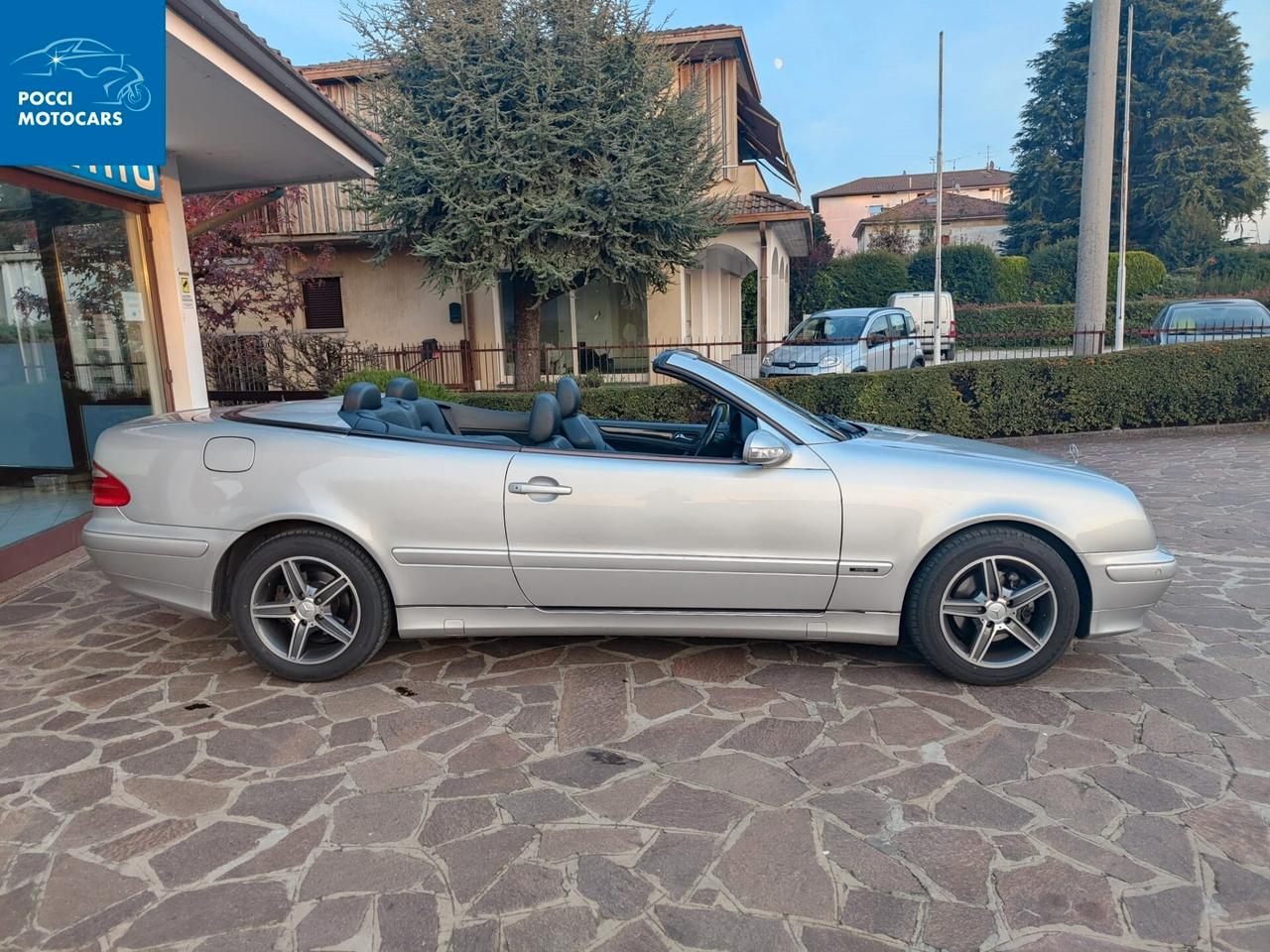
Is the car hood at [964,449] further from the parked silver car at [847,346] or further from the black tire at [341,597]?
the parked silver car at [847,346]

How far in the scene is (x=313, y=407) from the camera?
4113 millimetres

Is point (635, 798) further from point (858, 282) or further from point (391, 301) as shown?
point (858, 282)

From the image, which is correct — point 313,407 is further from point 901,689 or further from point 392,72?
point 392,72

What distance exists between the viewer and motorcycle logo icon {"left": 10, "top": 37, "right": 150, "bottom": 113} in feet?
13.2

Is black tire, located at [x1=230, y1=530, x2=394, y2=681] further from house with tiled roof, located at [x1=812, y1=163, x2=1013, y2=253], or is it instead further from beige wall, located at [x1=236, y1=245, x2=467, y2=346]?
house with tiled roof, located at [x1=812, y1=163, x2=1013, y2=253]

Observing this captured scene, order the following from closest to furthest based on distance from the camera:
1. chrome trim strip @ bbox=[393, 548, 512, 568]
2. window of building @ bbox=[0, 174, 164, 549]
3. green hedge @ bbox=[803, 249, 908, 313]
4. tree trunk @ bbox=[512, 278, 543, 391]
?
chrome trim strip @ bbox=[393, 548, 512, 568] → window of building @ bbox=[0, 174, 164, 549] → tree trunk @ bbox=[512, 278, 543, 391] → green hedge @ bbox=[803, 249, 908, 313]

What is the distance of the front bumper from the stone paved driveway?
32cm

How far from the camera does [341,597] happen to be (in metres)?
3.82

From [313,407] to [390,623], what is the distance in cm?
113

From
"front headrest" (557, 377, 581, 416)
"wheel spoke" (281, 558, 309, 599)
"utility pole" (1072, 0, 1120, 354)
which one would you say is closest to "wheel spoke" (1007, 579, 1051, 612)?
"front headrest" (557, 377, 581, 416)

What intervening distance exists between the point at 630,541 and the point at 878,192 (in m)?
72.7

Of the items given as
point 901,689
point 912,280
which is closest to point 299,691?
point 901,689

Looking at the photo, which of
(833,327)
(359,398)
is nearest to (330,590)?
(359,398)

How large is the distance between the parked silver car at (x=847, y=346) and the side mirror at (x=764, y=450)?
750 centimetres
